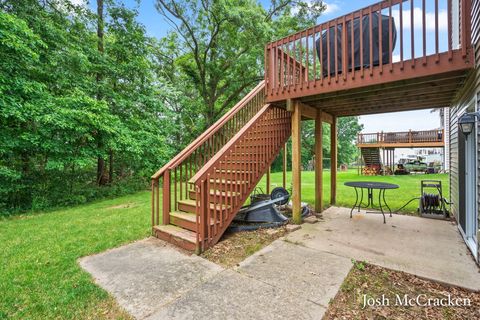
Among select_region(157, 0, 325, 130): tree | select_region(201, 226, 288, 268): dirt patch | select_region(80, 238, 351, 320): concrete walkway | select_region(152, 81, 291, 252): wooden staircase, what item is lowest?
select_region(80, 238, 351, 320): concrete walkway

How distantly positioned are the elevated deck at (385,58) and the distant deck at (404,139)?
1364cm

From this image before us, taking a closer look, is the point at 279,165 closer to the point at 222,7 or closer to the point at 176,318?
the point at 222,7

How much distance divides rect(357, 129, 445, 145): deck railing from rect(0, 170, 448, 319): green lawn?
12.9 meters

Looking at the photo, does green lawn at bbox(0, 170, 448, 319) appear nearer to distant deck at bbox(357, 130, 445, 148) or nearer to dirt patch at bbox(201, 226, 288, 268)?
dirt patch at bbox(201, 226, 288, 268)

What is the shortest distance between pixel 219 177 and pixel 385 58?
338cm

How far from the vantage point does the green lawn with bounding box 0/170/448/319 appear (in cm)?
204

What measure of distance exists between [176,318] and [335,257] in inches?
84.3

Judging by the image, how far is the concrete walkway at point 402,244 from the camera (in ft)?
8.70

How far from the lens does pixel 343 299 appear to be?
7.08ft

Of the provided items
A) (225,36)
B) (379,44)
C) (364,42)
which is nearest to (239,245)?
(379,44)

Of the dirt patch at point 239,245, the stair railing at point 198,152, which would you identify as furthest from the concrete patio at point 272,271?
the stair railing at point 198,152

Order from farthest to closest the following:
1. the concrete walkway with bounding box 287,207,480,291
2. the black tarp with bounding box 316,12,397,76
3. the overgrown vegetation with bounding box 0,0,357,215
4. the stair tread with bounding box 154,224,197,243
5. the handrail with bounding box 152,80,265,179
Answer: the overgrown vegetation with bounding box 0,0,357,215
the handrail with bounding box 152,80,265,179
the black tarp with bounding box 316,12,397,76
the stair tread with bounding box 154,224,197,243
the concrete walkway with bounding box 287,207,480,291

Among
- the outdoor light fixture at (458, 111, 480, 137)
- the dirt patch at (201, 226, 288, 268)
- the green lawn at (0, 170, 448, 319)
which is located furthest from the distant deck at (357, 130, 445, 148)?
→ the dirt patch at (201, 226, 288, 268)

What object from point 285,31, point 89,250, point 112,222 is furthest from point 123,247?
point 285,31
